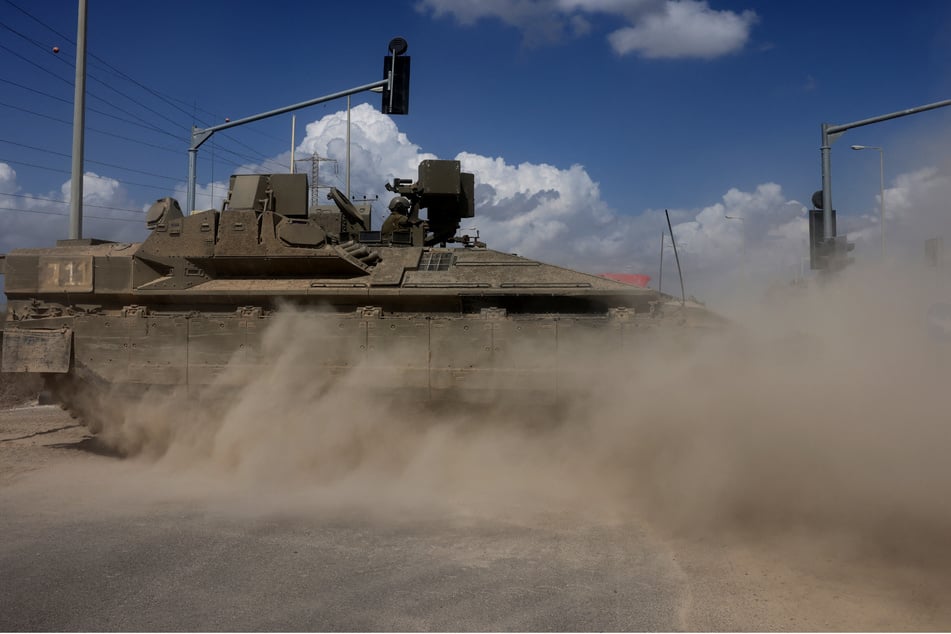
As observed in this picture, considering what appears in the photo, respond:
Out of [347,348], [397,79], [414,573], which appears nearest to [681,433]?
[414,573]

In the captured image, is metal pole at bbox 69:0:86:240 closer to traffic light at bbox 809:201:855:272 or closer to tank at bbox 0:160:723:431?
tank at bbox 0:160:723:431

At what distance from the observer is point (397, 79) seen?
51.3 feet

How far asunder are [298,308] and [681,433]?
262 inches

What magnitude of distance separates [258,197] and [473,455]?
663 cm

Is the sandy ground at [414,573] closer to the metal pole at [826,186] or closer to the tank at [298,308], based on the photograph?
the tank at [298,308]

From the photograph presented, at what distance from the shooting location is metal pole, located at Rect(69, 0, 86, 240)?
14.9 meters

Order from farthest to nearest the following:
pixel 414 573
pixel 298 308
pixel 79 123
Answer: pixel 79 123 < pixel 298 308 < pixel 414 573

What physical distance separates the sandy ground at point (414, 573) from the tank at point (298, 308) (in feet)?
9.29

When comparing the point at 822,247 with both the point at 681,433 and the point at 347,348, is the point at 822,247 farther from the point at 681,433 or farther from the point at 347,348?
the point at 347,348

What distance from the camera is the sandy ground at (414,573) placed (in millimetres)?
5430

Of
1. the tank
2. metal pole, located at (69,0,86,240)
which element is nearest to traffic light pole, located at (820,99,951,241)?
the tank

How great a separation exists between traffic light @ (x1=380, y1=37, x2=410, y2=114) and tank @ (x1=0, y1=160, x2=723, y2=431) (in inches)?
122

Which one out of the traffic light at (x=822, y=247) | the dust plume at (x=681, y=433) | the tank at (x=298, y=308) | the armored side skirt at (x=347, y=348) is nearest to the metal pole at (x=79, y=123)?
the tank at (x=298, y=308)

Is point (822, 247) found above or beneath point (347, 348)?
above
